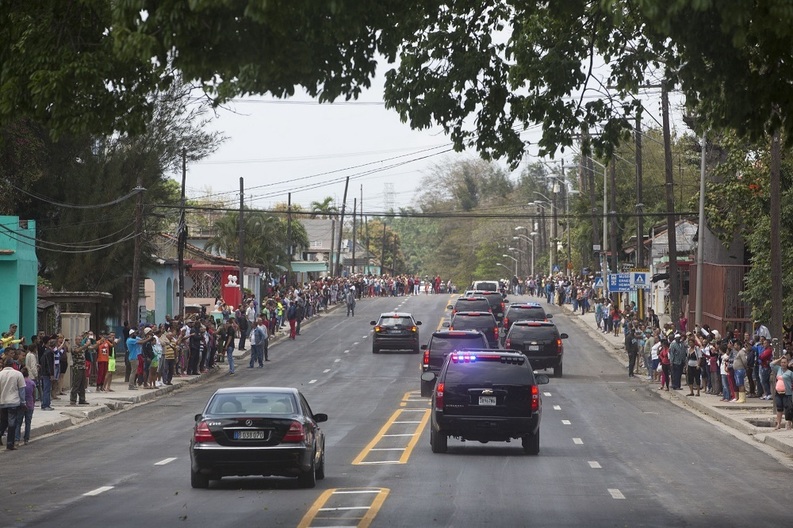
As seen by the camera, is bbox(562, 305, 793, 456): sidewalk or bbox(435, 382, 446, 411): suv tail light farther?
bbox(562, 305, 793, 456): sidewalk

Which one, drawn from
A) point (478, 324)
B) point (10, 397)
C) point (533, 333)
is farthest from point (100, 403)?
point (478, 324)

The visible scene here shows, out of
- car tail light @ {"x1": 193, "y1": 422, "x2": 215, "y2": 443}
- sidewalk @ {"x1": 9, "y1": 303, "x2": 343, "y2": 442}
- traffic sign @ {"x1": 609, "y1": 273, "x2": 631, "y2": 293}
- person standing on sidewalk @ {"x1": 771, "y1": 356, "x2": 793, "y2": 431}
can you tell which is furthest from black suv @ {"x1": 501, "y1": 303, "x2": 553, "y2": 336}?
car tail light @ {"x1": 193, "y1": 422, "x2": 215, "y2": 443}

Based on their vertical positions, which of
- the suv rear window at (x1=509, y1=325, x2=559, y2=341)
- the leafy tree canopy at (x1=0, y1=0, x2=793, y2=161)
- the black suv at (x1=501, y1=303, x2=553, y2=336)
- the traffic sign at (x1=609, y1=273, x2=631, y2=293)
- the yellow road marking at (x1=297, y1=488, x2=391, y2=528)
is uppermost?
the leafy tree canopy at (x1=0, y1=0, x2=793, y2=161)

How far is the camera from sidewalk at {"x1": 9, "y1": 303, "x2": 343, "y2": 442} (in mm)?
30589

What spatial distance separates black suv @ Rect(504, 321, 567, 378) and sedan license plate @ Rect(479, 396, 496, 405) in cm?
2200

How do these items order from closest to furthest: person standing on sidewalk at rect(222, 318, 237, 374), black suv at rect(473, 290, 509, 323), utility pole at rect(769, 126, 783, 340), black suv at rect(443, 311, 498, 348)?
Result: utility pole at rect(769, 126, 783, 340)
person standing on sidewalk at rect(222, 318, 237, 374)
black suv at rect(443, 311, 498, 348)
black suv at rect(473, 290, 509, 323)

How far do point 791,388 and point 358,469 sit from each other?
11.7m

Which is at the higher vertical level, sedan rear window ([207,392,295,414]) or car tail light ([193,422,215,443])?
sedan rear window ([207,392,295,414])

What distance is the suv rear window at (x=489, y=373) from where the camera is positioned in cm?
2330

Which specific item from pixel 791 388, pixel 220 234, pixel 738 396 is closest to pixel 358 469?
pixel 791 388

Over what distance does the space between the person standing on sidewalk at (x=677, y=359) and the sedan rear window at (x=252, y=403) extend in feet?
79.3

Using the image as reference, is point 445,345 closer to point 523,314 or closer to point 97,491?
point 523,314

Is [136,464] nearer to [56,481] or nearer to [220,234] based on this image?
[56,481]

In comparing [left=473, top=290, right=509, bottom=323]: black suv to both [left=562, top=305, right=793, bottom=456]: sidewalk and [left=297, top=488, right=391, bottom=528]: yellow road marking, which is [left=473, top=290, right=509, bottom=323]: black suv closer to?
[left=562, top=305, right=793, bottom=456]: sidewalk
